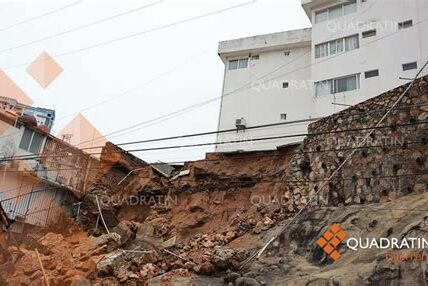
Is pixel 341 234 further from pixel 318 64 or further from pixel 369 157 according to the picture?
pixel 318 64

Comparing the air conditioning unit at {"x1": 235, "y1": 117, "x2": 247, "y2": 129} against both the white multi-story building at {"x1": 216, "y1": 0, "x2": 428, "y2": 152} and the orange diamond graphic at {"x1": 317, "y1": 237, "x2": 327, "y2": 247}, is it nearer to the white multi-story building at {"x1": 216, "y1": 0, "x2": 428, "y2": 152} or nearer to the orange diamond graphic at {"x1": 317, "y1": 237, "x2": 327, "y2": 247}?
the white multi-story building at {"x1": 216, "y1": 0, "x2": 428, "y2": 152}

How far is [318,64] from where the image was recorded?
79.4 feet

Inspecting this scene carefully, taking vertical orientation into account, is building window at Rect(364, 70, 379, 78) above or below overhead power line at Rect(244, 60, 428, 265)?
above

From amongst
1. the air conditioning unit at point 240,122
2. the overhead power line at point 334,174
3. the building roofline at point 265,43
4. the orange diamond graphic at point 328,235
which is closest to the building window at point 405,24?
the building roofline at point 265,43

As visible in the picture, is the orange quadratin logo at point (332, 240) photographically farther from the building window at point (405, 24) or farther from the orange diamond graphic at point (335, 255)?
the building window at point (405, 24)

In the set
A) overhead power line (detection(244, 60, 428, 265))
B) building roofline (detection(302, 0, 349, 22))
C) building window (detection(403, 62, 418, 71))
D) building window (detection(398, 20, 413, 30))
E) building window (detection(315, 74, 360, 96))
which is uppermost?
building roofline (detection(302, 0, 349, 22))

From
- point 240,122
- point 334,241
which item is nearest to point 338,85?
point 240,122

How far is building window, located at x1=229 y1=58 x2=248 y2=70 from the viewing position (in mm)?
28000

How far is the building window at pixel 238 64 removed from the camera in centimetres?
2800

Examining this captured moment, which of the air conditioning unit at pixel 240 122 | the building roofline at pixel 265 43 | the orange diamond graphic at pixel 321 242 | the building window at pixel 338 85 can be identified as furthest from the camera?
the building roofline at pixel 265 43

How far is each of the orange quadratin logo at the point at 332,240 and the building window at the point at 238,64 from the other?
61.4 feet

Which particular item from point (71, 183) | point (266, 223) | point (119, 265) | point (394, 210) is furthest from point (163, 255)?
point (71, 183)

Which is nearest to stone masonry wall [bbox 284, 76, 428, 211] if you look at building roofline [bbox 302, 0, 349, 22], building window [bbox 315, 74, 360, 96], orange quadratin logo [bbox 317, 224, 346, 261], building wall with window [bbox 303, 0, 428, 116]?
orange quadratin logo [bbox 317, 224, 346, 261]

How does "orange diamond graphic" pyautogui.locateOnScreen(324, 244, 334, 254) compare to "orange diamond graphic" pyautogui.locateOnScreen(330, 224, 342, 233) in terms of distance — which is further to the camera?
"orange diamond graphic" pyautogui.locateOnScreen(330, 224, 342, 233)
